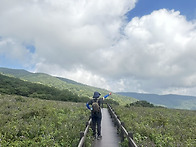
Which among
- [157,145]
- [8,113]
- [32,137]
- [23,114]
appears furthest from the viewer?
[8,113]

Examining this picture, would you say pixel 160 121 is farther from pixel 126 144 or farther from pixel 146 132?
pixel 126 144

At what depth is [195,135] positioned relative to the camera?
11008 mm

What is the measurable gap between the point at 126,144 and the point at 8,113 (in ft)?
34.8

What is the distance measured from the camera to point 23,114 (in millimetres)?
13477

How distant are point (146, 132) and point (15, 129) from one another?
773 cm

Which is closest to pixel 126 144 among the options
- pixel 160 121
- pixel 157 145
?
pixel 157 145

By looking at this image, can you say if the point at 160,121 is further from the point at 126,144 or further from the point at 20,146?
the point at 20,146

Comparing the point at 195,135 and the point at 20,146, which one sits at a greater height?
the point at 195,135

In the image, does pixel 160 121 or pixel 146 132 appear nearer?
pixel 146 132

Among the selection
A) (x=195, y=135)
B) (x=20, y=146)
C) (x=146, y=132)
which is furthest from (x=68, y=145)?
(x=195, y=135)

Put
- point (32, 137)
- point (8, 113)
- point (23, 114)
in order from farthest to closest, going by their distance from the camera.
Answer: point (8, 113) < point (23, 114) < point (32, 137)

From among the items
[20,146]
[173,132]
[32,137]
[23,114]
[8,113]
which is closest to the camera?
[20,146]

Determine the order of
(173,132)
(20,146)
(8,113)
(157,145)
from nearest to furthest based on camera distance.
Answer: (20,146)
(157,145)
(173,132)
(8,113)

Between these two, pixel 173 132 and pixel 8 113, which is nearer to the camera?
pixel 173 132
